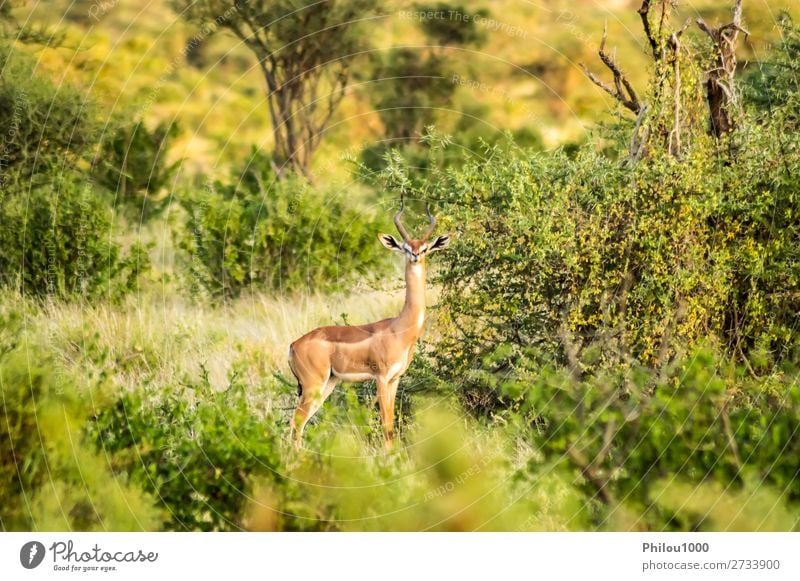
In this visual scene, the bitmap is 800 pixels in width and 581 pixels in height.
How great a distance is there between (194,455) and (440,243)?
2.34 metres

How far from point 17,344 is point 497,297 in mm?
Answer: 3424

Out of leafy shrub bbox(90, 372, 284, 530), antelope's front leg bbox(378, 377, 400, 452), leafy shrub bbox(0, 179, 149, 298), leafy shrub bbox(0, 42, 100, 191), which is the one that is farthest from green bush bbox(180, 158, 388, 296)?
leafy shrub bbox(90, 372, 284, 530)

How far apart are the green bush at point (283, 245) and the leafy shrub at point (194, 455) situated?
690 centimetres

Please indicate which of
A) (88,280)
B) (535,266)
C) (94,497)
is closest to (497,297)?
(535,266)

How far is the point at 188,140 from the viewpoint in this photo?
37.6 meters

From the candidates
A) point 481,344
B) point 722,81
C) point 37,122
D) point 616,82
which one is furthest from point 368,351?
point 37,122

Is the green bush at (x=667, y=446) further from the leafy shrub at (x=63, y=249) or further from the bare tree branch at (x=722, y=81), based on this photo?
the leafy shrub at (x=63, y=249)

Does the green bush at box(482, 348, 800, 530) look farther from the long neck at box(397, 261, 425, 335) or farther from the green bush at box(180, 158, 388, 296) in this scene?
the green bush at box(180, 158, 388, 296)

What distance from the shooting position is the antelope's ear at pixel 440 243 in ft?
30.6

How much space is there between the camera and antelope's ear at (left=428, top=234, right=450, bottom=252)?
932cm

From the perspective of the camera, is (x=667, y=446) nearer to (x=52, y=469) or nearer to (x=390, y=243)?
(x=390, y=243)

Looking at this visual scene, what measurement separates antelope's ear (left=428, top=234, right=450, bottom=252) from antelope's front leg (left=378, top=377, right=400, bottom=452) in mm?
966

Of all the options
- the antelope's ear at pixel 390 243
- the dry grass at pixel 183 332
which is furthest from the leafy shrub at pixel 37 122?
the antelope's ear at pixel 390 243

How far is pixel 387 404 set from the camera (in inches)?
374
